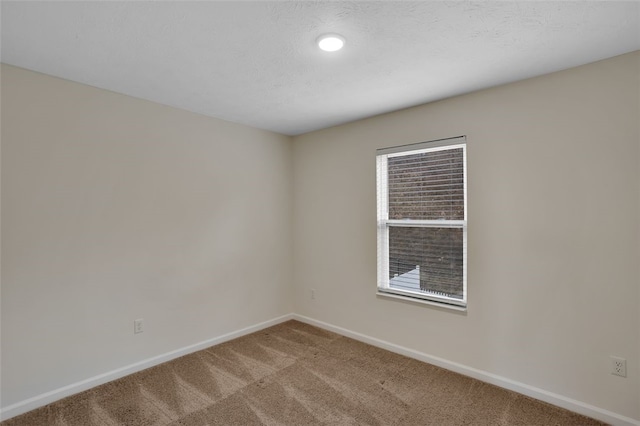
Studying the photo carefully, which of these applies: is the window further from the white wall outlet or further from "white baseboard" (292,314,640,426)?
the white wall outlet

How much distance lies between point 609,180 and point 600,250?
0.47 metres

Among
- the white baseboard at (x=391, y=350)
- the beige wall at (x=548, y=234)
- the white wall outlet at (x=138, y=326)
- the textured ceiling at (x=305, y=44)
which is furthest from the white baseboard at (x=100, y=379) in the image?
the textured ceiling at (x=305, y=44)

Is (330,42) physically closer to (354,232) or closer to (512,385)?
(354,232)

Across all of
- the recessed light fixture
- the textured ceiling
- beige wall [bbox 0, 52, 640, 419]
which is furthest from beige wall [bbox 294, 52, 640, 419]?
the recessed light fixture

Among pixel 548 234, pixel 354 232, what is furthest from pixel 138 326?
pixel 548 234

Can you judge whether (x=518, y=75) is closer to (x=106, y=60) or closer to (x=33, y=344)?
(x=106, y=60)

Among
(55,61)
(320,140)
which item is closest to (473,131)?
(320,140)

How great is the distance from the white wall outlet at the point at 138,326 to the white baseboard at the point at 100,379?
0.27 m

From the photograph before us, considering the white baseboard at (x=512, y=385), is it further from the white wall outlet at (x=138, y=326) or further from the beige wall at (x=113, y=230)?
the white wall outlet at (x=138, y=326)

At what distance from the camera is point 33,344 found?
228 cm

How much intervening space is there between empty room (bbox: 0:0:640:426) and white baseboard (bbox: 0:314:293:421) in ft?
0.05

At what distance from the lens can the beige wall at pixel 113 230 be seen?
2.23 metres

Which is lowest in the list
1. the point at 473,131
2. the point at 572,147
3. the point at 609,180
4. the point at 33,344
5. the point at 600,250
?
the point at 33,344

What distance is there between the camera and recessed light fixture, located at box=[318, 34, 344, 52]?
1837 mm
